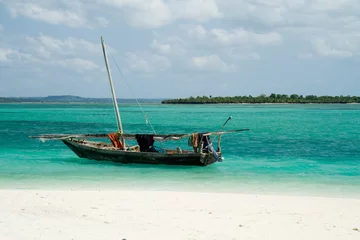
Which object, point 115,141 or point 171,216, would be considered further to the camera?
point 115,141

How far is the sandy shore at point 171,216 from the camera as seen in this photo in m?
9.43

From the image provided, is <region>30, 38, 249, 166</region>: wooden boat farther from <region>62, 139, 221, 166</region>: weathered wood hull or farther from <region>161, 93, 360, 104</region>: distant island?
<region>161, 93, 360, 104</region>: distant island

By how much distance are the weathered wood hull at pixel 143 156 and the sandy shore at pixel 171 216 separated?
715cm

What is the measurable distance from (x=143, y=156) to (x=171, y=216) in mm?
11577

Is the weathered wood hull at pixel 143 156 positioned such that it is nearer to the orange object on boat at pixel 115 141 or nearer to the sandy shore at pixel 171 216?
the orange object on boat at pixel 115 141

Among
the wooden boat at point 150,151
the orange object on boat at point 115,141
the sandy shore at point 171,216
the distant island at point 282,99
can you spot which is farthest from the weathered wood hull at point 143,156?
the distant island at point 282,99

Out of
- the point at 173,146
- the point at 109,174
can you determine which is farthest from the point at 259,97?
the point at 109,174

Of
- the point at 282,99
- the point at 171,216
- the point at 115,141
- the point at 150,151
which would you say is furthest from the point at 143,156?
the point at 282,99

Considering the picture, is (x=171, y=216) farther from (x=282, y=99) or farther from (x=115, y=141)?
(x=282, y=99)

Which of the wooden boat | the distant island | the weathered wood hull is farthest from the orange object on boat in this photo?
the distant island

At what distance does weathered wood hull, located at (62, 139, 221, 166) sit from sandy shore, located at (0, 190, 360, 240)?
7.15 metres

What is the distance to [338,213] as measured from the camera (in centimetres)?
1183

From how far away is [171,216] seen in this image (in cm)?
1118

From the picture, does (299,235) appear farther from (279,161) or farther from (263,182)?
(279,161)
